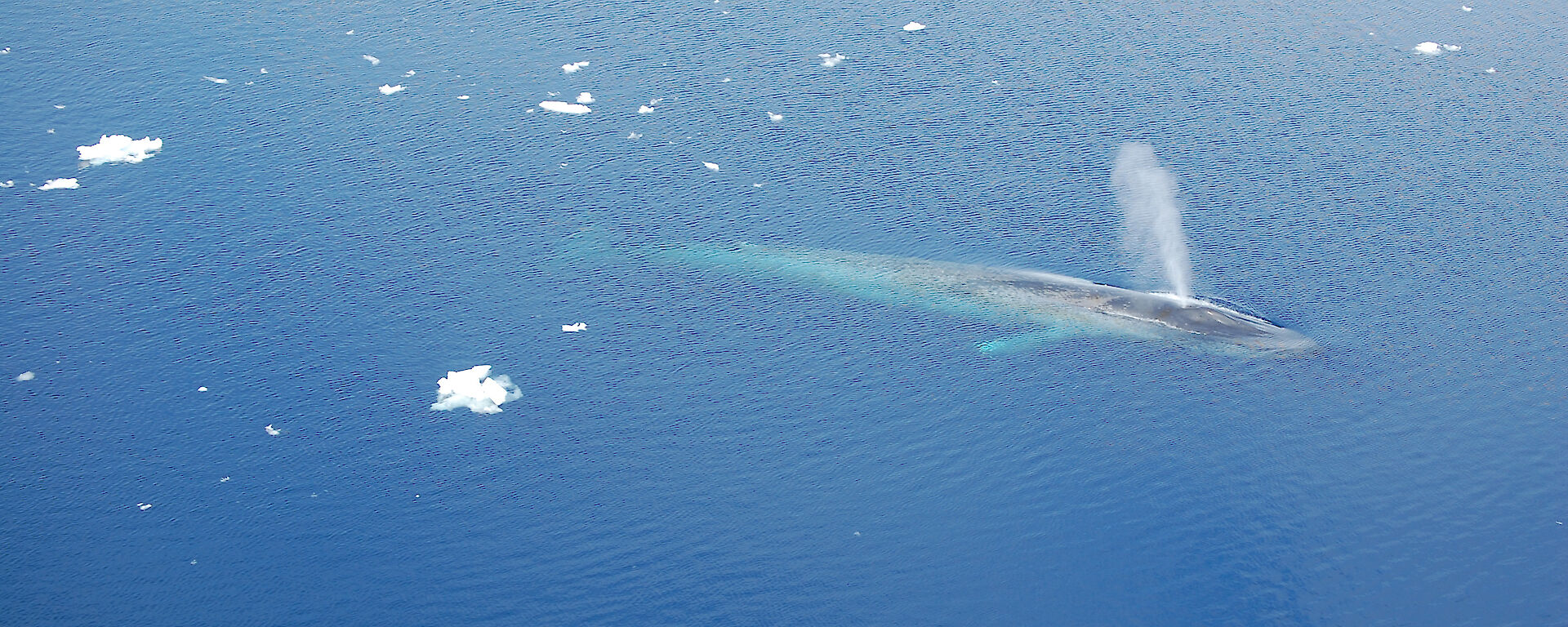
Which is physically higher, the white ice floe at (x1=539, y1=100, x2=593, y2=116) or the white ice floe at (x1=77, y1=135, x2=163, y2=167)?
the white ice floe at (x1=539, y1=100, x2=593, y2=116)

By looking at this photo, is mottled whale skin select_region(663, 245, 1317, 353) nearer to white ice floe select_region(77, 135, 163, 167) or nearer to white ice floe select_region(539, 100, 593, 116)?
white ice floe select_region(539, 100, 593, 116)

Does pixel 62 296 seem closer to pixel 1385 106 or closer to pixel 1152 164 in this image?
pixel 1152 164

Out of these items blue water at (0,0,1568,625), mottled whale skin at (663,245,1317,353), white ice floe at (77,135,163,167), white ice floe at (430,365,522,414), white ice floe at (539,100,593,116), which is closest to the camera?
blue water at (0,0,1568,625)

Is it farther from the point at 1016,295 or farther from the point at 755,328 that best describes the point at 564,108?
the point at 1016,295

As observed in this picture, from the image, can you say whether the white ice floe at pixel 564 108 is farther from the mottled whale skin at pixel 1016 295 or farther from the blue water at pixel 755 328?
the mottled whale skin at pixel 1016 295

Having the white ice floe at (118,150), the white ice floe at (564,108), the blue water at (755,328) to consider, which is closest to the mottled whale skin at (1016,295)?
the blue water at (755,328)

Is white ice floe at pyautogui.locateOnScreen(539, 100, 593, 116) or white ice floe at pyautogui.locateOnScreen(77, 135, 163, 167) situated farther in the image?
white ice floe at pyautogui.locateOnScreen(539, 100, 593, 116)

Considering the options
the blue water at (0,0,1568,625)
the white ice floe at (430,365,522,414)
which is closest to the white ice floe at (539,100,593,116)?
the blue water at (0,0,1568,625)

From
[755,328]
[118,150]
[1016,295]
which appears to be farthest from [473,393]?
[118,150]
